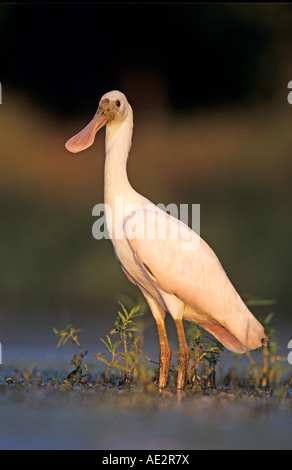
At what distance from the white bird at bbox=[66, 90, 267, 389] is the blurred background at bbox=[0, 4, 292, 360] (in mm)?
2970

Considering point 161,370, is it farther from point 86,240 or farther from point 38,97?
point 38,97

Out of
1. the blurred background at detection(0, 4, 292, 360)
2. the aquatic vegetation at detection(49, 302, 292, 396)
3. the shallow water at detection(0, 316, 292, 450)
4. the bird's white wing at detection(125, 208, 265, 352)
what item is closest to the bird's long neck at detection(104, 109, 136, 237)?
the bird's white wing at detection(125, 208, 265, 352)

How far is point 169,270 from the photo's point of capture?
7.39m

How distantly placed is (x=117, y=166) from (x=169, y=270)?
0.90 m

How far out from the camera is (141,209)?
24.5ft

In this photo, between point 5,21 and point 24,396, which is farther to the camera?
point 5,21

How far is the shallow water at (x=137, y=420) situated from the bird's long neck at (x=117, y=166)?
4.40 ft

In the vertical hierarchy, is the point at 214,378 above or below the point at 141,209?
below

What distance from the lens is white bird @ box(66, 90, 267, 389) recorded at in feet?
24.1

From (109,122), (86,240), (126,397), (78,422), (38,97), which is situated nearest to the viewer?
(78,422)

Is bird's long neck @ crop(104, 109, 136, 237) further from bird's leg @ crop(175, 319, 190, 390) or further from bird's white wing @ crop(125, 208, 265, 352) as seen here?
bird's leg @ crop(175, 319, 190, 390)

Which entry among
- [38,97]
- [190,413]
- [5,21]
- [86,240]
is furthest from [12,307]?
[5,21]

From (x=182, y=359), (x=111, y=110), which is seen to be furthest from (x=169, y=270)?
(x=111, y=110)

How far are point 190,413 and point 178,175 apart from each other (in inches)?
329
